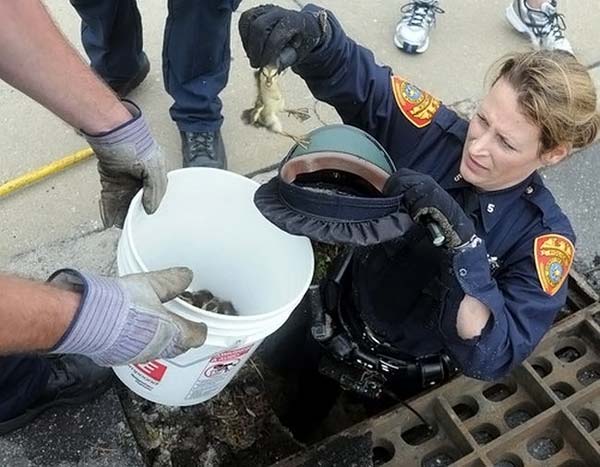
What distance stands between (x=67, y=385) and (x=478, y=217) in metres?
1.17

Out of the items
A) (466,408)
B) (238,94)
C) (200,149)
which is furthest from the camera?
(238,94)

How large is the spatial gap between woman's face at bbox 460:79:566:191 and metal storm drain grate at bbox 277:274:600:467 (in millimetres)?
669

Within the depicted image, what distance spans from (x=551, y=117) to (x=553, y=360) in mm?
896

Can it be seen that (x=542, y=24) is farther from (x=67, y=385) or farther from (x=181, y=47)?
(x=67, y=385)

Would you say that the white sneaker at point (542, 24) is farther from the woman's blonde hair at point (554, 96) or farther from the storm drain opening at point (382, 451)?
the storm drain opening at point (382, 451)

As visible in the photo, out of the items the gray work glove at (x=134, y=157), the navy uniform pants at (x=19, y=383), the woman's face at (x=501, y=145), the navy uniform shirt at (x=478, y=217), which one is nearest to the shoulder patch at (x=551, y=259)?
the navy uniform shirt at (x=478, y=217)

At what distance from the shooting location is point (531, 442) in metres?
2.44

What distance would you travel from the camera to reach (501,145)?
2072 mm

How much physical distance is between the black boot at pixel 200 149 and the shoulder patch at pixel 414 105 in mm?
824

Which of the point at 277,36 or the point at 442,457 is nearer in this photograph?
the point at 277,36

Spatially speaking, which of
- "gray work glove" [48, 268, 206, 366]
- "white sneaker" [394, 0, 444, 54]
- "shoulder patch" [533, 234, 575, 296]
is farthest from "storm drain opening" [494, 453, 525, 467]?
"white sneaker" [394, 0, 444, 54]

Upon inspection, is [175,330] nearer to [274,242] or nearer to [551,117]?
[274,242]

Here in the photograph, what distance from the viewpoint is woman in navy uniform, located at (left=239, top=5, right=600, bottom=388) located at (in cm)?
202

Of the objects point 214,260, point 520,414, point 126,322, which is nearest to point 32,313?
point 126,322
